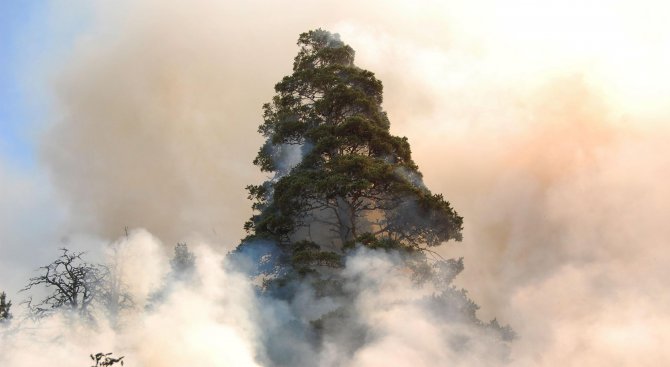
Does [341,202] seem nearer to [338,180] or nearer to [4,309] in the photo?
[338,180]

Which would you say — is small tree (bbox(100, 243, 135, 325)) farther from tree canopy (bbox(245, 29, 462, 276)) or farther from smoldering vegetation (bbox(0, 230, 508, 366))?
tree canopy (bbox(245, 29, 462, 276))

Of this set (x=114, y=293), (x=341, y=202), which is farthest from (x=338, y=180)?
(x=114, y=293)

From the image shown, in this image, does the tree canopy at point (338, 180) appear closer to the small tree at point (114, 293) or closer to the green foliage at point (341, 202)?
the green foliage at point (341, 202)

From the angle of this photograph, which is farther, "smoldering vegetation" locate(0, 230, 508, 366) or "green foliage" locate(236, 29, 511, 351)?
"green foliage" locate(236, 29, 511, 351)

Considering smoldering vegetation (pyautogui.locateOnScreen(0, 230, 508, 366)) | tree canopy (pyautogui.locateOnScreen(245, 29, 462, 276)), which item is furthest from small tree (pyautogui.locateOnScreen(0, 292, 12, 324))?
tree canopy (pyautogui.locateOnScreen(245, 29, 462, 276))

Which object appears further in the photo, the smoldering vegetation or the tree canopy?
the tree canopy

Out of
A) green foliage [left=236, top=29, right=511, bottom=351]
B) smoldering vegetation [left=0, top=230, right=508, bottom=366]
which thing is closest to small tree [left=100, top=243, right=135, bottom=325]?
smoldering vegetation [left=0, top=230, right=508, bottom=366]

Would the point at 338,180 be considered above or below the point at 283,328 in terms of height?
above

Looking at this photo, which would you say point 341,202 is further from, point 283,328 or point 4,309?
point 4,309

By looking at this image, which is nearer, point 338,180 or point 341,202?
point 338,180

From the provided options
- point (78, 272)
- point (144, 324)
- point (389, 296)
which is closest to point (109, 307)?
point (78, 272)

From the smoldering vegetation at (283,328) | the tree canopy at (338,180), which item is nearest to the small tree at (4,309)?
the smoldering vegetation at (283,328)

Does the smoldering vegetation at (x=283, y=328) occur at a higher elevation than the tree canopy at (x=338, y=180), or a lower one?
lower

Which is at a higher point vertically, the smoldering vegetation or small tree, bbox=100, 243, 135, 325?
small tree, bbox=100, 243, 135, 325
